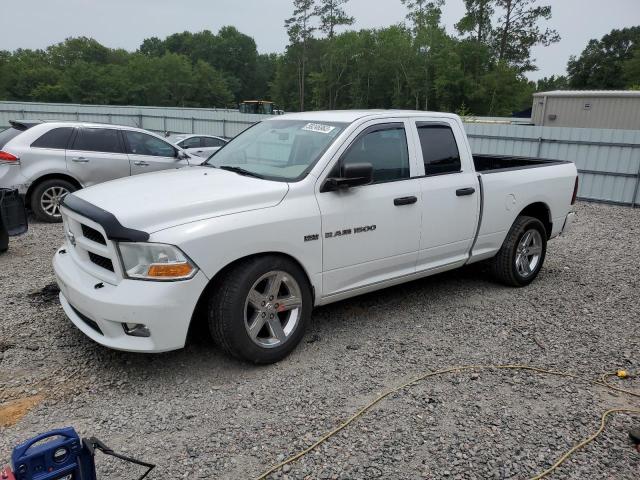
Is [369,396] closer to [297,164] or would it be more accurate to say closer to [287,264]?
[287,264]

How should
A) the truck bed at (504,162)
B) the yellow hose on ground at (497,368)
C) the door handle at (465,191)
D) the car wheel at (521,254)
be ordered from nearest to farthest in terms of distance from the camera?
the yellow hose on ground at (497,368), the door handle at (465,191), the car wheel at (521,254), the truck bed at (504,162)

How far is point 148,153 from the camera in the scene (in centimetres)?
927

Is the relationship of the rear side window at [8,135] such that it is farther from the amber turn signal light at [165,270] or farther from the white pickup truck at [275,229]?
the amber turn signal light at [165,270]

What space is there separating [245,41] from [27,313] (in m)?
117

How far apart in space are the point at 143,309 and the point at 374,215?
196 cm

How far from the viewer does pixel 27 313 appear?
4.53 m

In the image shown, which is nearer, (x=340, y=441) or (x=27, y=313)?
(x=340, y=441)

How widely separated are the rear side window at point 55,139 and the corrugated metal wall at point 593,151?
1069 cm

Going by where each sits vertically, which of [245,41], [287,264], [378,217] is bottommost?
[287,264]

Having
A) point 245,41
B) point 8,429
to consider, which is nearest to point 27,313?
point 8,429

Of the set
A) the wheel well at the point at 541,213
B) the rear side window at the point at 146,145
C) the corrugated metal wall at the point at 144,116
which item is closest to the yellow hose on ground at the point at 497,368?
the wheel well at the point at 541,213

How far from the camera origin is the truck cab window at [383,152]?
4199mm

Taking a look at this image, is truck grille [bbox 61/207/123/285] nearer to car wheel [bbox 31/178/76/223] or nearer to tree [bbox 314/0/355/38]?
car wheel [bbox 31/178/76/223]

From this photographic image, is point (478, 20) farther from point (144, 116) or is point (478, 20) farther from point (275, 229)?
point (275, 229)
